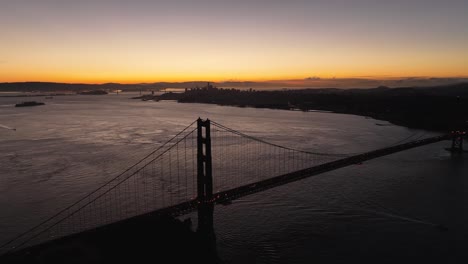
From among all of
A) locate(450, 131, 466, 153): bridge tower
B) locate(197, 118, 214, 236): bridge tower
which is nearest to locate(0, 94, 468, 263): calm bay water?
locate(197, 118, 214, 236): bridge tower

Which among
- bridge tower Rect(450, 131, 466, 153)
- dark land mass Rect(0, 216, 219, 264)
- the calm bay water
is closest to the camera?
dark land mass Rect(0, 216, 219, 264)

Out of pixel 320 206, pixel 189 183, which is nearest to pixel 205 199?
pixel 320 206

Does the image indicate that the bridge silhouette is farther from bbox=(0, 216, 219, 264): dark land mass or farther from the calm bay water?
the calm bay water

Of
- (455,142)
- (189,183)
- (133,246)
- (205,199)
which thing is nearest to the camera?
(133,246)

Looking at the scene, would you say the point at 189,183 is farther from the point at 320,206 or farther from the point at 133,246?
the point at 133,246

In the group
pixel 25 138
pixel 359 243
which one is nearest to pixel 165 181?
pixel 359 243

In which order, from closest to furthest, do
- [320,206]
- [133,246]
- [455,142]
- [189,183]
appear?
[133,246]
[320,206]
[189,183]
[455,142]
